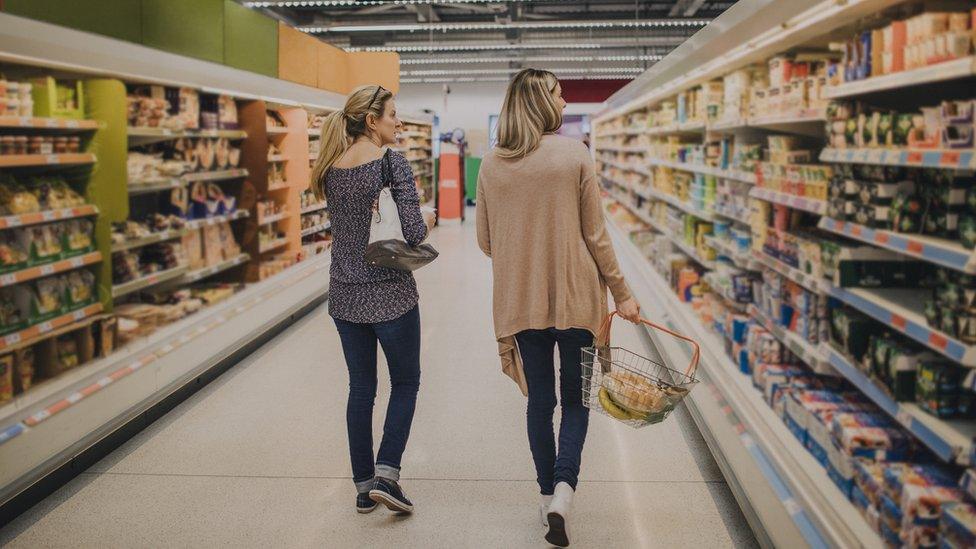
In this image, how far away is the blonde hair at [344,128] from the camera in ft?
10.0

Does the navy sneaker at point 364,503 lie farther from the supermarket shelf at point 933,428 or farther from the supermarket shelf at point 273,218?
the supermarket shelf at point 273,218

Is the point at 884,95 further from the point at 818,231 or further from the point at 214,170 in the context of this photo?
the point at 214,170

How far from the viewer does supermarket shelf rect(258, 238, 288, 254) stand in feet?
22.0

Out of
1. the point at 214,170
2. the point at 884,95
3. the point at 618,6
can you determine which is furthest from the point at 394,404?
the point at 618,6

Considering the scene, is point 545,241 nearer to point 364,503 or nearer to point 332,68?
point 364,503

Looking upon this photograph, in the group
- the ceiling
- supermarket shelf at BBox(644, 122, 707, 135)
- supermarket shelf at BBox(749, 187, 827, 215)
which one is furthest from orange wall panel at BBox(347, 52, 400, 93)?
supermarket shelf at BBox(749, 187, 827, 215)

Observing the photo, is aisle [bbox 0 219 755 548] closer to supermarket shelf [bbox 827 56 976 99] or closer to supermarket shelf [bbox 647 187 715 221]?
supermarket shelf [bbox 647 187 715 221]

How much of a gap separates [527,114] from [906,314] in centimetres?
132

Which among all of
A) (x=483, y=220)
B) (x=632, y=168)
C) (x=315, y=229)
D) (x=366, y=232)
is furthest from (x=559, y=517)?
(x=632, y=168)

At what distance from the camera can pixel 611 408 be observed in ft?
9.04

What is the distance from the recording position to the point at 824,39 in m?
3.37

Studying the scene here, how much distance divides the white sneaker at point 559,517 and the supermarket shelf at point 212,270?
331 centimetres

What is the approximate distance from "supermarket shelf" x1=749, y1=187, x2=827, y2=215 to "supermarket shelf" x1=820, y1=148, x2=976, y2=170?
0.21 m

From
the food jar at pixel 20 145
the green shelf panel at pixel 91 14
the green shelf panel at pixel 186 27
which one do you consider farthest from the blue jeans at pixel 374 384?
the green shelf panel at pixel 186 27
